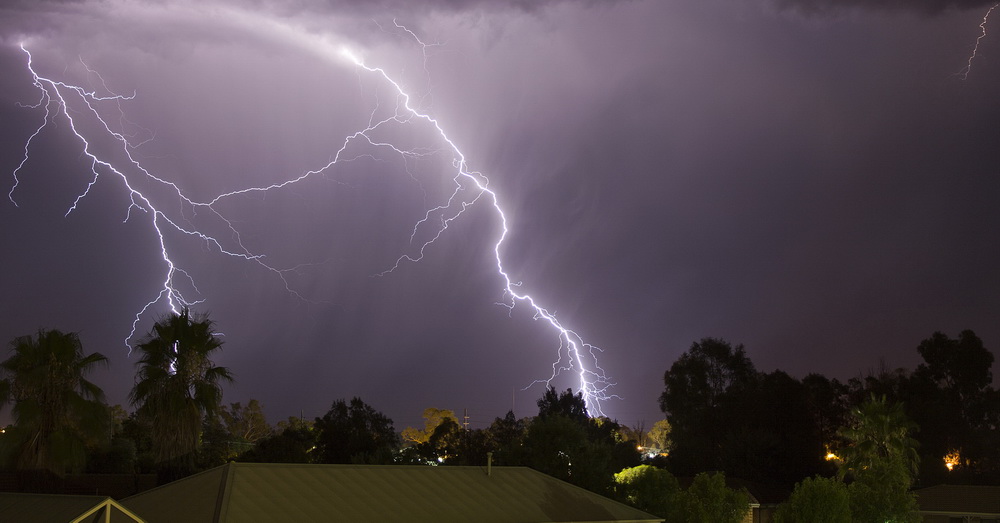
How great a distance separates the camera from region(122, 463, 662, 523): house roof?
678 inches

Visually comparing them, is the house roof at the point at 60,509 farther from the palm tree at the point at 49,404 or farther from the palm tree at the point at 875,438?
the palm tree at the point at 875,438

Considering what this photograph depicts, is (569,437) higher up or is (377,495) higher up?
(569,437)

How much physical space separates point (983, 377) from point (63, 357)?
59111 millimetres

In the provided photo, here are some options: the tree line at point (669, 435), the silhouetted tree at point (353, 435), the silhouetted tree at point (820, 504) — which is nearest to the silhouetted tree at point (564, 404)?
the tree line at point (669, 435)

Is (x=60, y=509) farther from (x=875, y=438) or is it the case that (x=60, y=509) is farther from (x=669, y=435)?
(x=669, y=435)

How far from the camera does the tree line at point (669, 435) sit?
21.2m

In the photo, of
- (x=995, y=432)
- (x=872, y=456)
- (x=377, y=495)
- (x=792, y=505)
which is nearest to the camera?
(x=377, y=495)

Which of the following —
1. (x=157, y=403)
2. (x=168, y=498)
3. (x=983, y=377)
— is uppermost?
(x=983, y=377)

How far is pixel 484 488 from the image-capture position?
70.2ft

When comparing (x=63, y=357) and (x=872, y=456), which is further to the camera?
(x=872, y=456)

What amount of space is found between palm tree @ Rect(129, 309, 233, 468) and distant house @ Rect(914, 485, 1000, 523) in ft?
89.0

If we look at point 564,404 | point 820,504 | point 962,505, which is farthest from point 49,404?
point 564,404

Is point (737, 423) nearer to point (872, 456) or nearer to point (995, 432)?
point (995, 432)

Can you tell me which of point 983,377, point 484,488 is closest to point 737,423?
point 983,377
